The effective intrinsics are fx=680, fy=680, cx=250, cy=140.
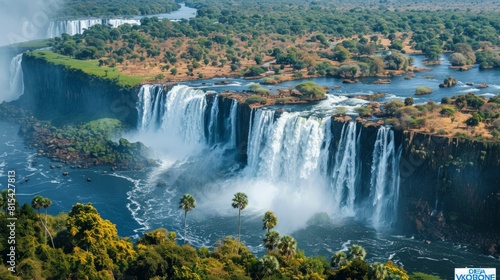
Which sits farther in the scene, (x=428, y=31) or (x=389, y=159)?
(x=428, y=31)

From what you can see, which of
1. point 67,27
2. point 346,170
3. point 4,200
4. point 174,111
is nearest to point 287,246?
point 4,200

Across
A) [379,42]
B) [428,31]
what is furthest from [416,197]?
[428,31]

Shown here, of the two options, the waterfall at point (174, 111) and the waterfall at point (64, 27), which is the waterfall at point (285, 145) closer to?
the waterfall at point (174, 111)

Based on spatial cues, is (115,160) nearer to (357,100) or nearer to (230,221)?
(230,221)

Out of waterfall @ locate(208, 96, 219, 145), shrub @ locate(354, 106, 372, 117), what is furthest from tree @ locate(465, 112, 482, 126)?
waterfall @ locate(208, 96, 219, 145)

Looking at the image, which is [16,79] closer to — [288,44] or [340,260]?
[288,44]

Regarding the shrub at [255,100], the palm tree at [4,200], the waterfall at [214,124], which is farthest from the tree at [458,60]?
the palm tree at [4,200]
